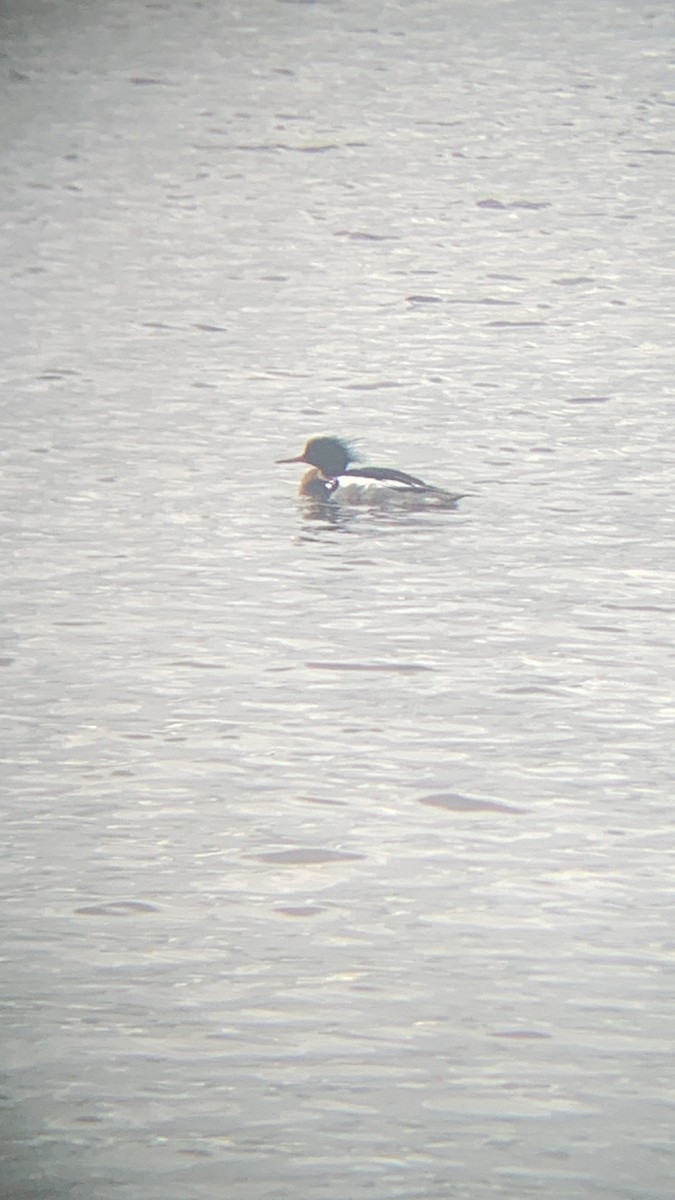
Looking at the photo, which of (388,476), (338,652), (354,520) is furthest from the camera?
(354,520)

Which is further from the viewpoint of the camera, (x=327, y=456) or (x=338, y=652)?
(x=327, y=456)

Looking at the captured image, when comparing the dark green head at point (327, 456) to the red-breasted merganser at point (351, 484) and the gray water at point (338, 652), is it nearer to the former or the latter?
the red-breasted merganser at point (351, 484)

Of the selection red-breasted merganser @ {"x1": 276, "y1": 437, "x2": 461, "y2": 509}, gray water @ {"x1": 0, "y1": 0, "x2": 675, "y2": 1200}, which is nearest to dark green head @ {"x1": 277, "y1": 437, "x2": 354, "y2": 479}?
red-breasted merganser @ {"x1": 276, "y1": 437, "x2": 461, "y2": 509}

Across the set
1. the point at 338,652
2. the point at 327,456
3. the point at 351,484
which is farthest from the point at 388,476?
the point at 338,652

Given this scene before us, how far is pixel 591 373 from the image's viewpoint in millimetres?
6398

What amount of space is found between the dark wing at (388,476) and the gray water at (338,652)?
10cm

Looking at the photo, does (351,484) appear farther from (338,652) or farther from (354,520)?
(338,652)

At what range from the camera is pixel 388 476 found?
5.49m

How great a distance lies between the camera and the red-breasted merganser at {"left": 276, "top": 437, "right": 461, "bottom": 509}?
5457mm

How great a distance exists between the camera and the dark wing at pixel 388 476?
5465 millimetres

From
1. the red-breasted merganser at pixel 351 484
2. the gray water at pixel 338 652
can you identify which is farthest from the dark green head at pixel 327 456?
the gray water at pixel 338 652

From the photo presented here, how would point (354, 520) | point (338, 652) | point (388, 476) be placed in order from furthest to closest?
point (354, 520), point (388, 476), point (338, 652)

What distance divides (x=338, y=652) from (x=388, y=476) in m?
1.11

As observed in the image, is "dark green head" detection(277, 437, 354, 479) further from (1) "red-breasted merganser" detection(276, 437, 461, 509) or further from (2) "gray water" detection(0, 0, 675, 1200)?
(2) "gray water" detection(0, 0, 675, 1200)
